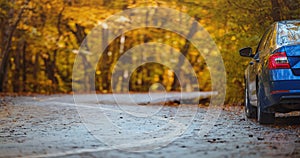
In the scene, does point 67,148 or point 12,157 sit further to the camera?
point 67,148

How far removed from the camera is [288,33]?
10.7 metres

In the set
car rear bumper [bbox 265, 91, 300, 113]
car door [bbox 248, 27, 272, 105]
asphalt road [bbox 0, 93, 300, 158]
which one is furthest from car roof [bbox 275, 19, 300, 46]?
asphalt road [bbox 0, 93, 300, 158]

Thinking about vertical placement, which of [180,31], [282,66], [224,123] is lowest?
[224,123]

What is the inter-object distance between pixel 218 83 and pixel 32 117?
872cm

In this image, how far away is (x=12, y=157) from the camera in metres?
7.17

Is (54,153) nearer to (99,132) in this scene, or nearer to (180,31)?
(99,132)

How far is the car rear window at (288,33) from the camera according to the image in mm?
10359

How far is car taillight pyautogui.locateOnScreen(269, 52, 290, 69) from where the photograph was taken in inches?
395

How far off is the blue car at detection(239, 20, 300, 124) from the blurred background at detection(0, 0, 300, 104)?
6237 mm

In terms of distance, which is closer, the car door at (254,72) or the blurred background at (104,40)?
the car door at (254,72)

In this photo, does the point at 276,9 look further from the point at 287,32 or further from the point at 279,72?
the point at 279,72

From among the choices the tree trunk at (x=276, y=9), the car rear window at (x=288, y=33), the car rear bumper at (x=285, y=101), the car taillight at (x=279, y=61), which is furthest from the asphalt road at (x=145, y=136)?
the tree trunk at (x=276, y=9)

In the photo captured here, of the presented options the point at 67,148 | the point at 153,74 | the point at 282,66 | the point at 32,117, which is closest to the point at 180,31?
the point at 153,74

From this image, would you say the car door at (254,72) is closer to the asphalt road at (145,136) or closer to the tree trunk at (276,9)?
the asphalt road at (145,136)
